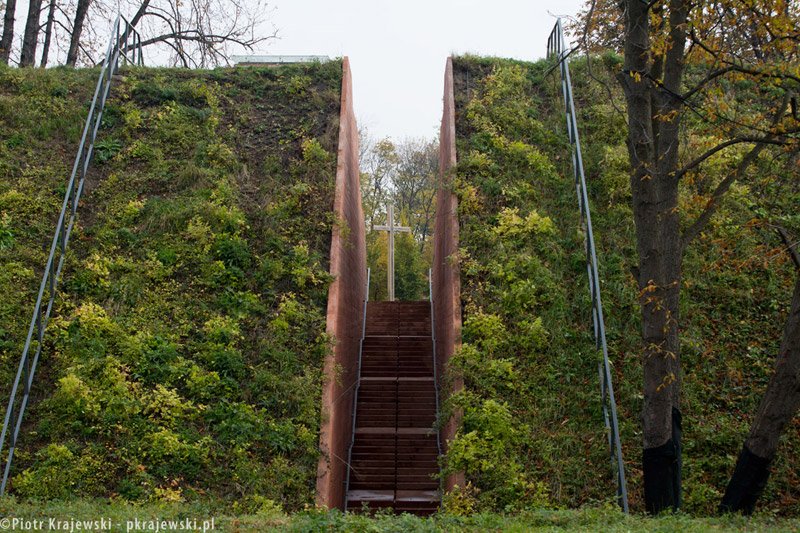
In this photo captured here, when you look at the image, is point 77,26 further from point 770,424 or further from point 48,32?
point 770,424

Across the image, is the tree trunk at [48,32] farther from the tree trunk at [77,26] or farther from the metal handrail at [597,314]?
the metal handrail at [597,314]

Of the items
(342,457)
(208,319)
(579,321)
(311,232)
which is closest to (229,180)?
(311,232)

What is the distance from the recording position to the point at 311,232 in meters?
11.5

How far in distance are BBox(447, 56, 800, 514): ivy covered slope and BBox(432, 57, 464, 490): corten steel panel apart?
0.47 feet

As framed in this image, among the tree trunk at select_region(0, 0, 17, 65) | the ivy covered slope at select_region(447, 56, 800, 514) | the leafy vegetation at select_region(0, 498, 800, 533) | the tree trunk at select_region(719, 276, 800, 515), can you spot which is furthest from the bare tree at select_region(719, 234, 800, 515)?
the tree trunk at select_region(0, 0, 17, 65)

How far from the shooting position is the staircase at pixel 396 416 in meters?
11.0

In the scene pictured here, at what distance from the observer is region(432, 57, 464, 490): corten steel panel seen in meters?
9.80

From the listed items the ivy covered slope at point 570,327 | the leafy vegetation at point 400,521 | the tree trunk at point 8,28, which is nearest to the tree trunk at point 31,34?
the tree trunk at point 8,28

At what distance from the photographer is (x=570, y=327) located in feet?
32.6

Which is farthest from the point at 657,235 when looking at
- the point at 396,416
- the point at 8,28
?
the point at 8,28

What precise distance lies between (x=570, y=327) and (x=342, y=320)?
317 centimetres

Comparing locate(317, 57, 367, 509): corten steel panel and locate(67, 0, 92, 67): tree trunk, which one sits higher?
locate(67, 0, 92, 67): tree trunk

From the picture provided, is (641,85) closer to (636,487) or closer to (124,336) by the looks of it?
(636,487)

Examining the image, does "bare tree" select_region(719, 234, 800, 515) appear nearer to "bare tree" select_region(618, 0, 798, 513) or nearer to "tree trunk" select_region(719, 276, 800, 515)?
"tree trunk" select_region(719, 276, 800, 515)
